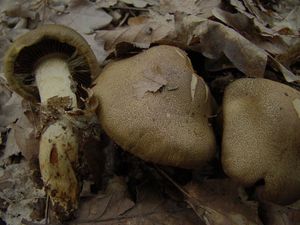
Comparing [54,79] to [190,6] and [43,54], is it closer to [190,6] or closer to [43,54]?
[43,54]

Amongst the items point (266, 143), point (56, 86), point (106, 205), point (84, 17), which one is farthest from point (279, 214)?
point (84, 17)

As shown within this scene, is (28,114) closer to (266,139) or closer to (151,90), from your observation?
(151,90)

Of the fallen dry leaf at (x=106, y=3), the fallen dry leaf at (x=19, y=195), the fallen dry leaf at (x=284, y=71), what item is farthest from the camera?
the fallen dry leaf at (x=106, y=3)

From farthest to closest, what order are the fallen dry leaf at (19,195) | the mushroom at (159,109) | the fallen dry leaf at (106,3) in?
the fallen dry leaf at (106,3) → the fallen dry leaf at (19,195) → the mushroom at (159,109)

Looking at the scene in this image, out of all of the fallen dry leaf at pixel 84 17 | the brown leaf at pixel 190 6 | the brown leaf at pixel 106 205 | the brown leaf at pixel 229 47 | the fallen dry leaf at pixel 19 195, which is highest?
the brown leaf at pixel 229 47

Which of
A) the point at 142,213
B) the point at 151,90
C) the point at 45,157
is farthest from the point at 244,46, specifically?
the point at 45,157

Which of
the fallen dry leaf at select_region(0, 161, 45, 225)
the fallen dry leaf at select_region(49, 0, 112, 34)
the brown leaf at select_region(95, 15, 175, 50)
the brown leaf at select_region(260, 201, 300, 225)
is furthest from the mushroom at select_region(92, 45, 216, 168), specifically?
the fallen dry leaf at select_region(49, 0, 112, 34)

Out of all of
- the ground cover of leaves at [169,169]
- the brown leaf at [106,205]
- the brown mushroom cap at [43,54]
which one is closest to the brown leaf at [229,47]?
the ground cover of leaves at [169,169]

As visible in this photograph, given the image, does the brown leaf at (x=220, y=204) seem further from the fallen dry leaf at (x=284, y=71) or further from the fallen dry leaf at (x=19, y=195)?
the fallen dry leaf at (x=19, y=195)

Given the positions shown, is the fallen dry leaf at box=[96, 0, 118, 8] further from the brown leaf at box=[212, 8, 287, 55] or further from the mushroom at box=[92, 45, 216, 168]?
the mushroom at box=[92, 45, 216, 168]
